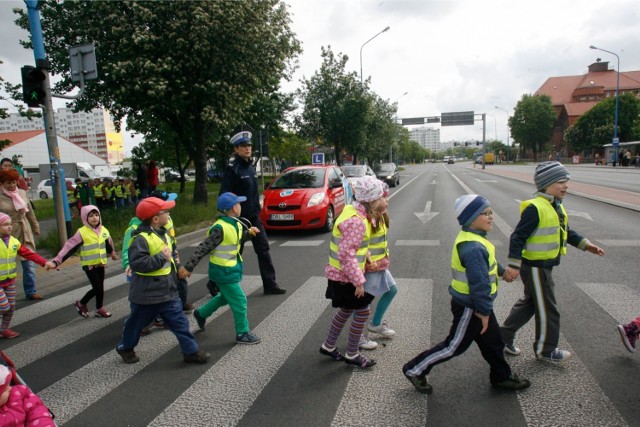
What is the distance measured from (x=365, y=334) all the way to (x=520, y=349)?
54.8 inches

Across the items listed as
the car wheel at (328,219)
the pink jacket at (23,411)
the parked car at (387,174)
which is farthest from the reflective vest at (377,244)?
the parked car at (387,174)

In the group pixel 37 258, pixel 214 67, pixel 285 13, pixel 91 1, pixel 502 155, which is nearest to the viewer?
pixel 37 258

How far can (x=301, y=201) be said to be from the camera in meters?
10.4

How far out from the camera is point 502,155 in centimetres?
11538

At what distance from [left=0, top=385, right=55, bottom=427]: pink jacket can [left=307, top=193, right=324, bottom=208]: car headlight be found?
835 centimetres

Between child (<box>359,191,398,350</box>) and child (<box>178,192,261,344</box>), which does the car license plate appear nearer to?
child (<box>178,192,261,344</box>)

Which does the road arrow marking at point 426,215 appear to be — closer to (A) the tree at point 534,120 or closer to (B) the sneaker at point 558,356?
(B) the sneaker at point 558,356

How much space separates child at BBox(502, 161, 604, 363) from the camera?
3.35 m

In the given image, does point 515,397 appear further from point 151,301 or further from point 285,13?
point 285,13

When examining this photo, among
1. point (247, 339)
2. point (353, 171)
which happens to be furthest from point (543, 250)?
point (353, 171)

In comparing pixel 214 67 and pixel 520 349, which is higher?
pixel 214 67

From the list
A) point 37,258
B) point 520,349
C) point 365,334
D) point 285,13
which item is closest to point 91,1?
point 285,13

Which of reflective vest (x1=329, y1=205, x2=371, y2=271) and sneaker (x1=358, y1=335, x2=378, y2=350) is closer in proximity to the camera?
reflective vest (x1=329, y1=205, x2=371, y2=271)

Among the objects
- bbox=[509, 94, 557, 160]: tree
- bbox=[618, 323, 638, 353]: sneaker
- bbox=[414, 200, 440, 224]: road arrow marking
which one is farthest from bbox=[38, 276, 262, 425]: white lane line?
bbox=[509, 94, 557, 160]: tree
